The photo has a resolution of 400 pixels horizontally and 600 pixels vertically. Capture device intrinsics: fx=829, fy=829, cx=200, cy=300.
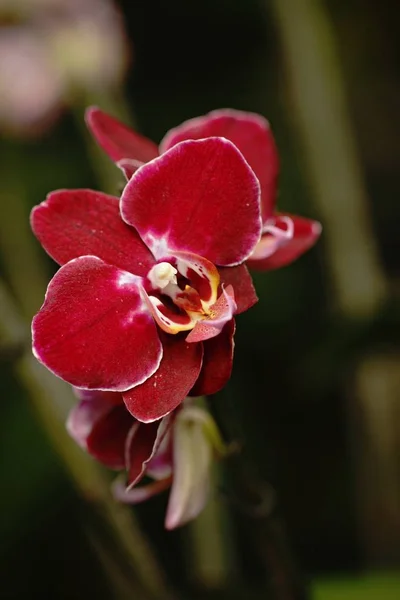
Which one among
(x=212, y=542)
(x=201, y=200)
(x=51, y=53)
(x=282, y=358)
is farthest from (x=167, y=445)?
(x=51, y=53)

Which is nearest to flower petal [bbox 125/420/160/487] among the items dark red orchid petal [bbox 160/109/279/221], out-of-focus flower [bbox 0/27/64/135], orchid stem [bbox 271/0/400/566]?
dark red orchid petal [bbox 160/109/279/221]

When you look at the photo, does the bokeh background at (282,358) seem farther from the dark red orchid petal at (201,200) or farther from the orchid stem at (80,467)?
the dark red orchid petal at (201,200)

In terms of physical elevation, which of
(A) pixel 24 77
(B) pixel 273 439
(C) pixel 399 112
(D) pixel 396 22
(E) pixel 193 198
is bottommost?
(B) pixel 273 439

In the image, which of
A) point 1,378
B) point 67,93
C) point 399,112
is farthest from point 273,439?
point 399,112

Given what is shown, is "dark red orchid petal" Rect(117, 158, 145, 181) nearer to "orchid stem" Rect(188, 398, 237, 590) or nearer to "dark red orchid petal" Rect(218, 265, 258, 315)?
"dark red orchid petal" Rect(218, 265, 258, 315)

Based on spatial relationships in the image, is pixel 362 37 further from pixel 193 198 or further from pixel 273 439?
pixel 193 198

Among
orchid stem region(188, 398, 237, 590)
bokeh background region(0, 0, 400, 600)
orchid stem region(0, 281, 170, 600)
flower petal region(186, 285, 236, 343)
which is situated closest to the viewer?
flower petal region(186, 285, 236, 343)
